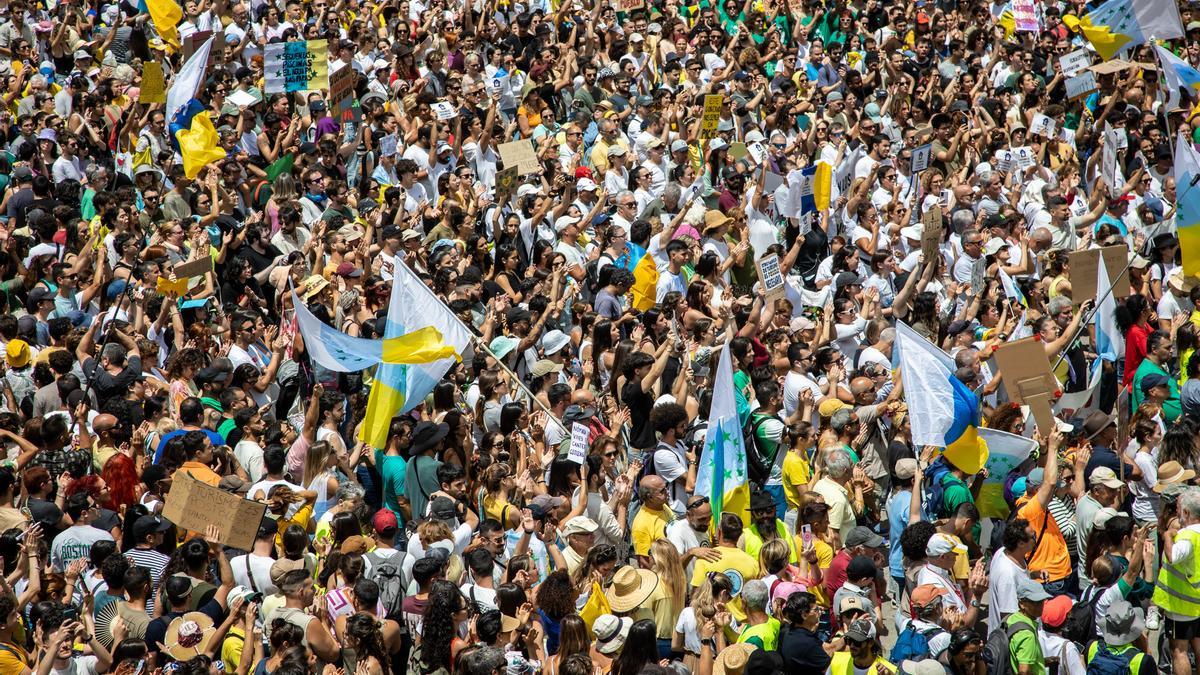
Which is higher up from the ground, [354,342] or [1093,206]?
[354,342]

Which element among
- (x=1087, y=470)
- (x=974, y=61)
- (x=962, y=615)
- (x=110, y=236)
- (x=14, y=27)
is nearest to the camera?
→ (x=962, y=615)

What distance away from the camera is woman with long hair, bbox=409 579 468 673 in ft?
26.1

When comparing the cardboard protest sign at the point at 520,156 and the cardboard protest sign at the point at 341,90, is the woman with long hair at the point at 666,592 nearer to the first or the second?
the cardboard protest sign at the point at 520,156

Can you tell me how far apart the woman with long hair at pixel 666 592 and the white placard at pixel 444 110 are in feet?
28.5

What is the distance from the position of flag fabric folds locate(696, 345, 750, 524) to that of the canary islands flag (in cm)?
129

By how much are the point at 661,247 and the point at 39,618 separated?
780 centimetres

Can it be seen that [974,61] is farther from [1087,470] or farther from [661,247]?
[1087,470]

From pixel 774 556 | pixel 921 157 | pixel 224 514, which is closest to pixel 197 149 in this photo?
pixel 224 514

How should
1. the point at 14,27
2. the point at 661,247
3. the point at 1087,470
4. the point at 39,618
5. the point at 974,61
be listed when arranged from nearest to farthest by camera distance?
the point at 39,618 < the point at 1087,470 < the point at 661,247 < the point at 14,27 < the point at 974,61

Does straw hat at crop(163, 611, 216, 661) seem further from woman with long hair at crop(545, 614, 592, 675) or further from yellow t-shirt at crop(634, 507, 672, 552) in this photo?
yellow t-shirt at crop(634, 507, 672, 552)

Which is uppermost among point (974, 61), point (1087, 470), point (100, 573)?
point (100, 573)

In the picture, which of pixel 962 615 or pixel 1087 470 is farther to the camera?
pixel 1087 470

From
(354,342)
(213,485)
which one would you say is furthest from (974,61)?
(213,485)

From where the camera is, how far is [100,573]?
8.99 meters
